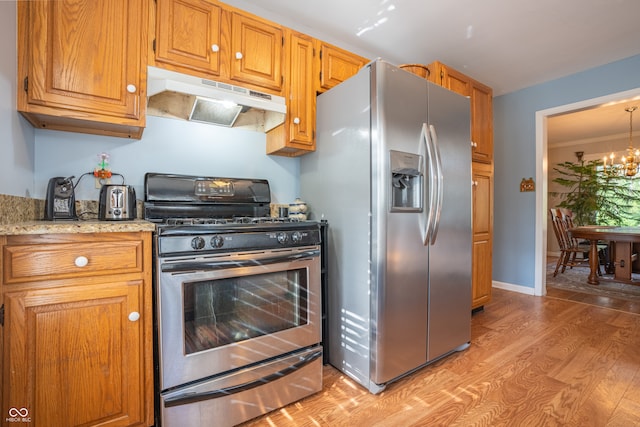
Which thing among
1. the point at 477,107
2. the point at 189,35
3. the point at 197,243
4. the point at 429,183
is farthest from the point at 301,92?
the point at 477,107

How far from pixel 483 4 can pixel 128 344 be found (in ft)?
9.87

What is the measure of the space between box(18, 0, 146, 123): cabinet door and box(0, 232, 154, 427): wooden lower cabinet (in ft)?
2.30

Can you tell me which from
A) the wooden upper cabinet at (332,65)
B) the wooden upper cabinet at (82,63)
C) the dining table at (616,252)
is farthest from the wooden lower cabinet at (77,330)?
the dining table at (616,252)

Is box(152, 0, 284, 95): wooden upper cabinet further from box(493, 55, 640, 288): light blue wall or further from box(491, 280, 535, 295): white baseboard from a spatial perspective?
box(491, 280, 535, 295): white baseboard

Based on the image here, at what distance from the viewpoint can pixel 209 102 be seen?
1.82 metres

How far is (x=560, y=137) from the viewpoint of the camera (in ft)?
20.1

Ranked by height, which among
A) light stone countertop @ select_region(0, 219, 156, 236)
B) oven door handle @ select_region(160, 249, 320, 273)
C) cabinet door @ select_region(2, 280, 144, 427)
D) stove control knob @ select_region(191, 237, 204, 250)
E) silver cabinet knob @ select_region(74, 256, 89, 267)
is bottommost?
cabinet door @ select_region(2, 280, 144, 427)

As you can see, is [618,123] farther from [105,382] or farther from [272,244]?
[105,382]

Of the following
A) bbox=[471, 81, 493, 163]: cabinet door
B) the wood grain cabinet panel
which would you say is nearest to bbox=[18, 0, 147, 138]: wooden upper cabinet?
the wood grain cabinet panel

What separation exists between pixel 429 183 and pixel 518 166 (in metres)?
2.74

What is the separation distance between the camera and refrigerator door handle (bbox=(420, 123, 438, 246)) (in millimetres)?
1766

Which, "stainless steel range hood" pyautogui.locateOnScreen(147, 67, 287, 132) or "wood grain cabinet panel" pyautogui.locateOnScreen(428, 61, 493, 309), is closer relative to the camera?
"stainless steel range hood" pyautogui.locateOnScreen(147, 67, 287, 132)

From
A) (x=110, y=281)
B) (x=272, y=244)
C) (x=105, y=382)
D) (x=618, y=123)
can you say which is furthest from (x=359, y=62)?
(x=618, y=123)

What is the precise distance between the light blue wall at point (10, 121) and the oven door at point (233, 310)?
726mm
